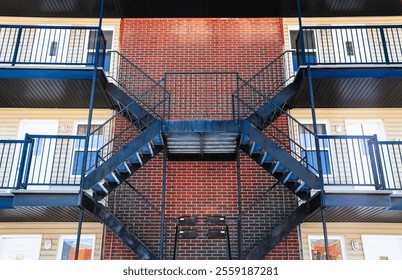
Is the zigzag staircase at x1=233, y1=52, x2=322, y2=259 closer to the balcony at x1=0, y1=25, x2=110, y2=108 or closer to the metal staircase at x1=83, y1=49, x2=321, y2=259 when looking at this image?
the metal staircase at x1=83, y1=49, x2=321, y2=259

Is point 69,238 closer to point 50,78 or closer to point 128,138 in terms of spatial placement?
point 128,138

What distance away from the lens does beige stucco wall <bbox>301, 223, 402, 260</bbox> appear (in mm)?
9805

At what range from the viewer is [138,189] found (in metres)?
10.2

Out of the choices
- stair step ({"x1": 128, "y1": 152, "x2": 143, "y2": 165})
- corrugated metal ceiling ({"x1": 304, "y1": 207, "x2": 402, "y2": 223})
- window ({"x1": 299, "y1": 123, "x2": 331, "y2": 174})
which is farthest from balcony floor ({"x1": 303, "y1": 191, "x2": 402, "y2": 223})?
stair step ({"x1": 128, "y1": 152, "x2": 143, "y2": 165})

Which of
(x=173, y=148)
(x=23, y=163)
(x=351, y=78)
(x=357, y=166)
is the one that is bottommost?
(x=23, y=163)

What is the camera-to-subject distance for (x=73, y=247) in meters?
9.89

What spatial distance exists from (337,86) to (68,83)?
6869 mm

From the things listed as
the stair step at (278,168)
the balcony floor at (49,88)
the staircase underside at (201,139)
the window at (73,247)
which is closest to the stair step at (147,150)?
the staircase underside at (201,139)

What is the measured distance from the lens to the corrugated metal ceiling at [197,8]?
11.0 m

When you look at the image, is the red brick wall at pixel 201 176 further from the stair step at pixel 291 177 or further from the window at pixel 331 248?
the stair step at pixel 291 177

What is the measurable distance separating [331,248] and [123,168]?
5.80 m

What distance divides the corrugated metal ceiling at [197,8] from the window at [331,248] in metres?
6.64

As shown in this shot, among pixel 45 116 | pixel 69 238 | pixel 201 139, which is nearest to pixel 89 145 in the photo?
pixel 45 116

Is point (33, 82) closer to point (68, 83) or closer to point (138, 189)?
point (68, 83)
